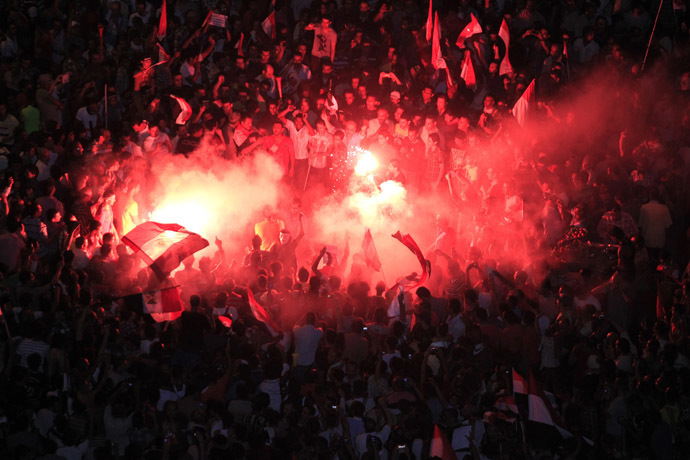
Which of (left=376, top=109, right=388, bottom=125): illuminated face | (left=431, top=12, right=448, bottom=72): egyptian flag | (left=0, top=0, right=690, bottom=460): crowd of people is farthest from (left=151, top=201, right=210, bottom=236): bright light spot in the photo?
(left=431, top=12, right=448, bottom=72): egyptian flag

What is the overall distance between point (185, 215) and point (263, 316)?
→ 396 cm

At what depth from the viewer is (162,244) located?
495 inches

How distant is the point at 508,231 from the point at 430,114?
2906mm

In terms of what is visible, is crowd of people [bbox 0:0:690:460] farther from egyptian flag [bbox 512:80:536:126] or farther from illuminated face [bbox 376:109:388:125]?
illuminated face [bbox 376:109:388:125]

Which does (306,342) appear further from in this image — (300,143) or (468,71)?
(468,71)

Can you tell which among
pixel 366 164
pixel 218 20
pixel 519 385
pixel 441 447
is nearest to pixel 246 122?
pixel 366 164

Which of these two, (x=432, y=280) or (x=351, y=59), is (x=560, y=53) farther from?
(x=432, y=280)

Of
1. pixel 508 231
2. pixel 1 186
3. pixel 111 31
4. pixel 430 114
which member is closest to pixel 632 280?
pixel 508 231

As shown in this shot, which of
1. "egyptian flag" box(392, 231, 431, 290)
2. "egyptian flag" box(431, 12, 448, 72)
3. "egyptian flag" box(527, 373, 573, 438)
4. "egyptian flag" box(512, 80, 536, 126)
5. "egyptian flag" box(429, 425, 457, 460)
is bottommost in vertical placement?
"egyptian flag" box(429, 425, 457, 460)

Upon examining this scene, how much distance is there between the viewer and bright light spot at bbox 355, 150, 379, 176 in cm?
1576

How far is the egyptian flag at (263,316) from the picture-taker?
1139 cm

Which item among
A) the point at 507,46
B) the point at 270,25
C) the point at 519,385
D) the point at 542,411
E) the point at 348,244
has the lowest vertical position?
the point at 542,411

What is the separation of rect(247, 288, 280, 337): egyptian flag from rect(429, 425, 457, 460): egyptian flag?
2.51 m

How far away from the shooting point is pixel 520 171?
15.0 metres
